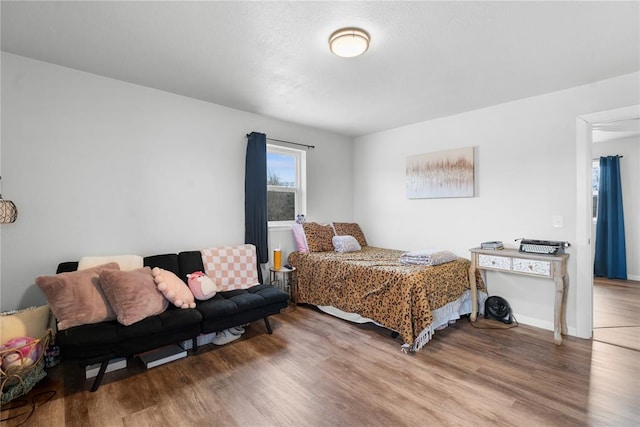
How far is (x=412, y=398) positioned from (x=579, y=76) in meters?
3.12

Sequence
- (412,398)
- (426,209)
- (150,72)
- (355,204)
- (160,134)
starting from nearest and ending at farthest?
(412,398) < (150,72) < (160,134) < (426,209) < (355,204)

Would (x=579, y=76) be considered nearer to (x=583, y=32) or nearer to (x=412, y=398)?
(x=583, y=32)

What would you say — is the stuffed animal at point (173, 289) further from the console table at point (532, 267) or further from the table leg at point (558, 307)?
the table leg at point (558, 307)

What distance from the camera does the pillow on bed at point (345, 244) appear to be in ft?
13.3

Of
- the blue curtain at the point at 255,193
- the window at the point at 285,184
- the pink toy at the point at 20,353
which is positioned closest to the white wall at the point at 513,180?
the window at the point at 285,184

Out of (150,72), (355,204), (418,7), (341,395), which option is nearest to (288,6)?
(418,7)

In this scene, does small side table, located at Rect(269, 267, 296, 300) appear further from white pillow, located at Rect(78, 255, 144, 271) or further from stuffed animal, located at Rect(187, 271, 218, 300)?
white pillow, located at Rect(78, 255, 144, 271)

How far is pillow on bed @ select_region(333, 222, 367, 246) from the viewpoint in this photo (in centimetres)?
444

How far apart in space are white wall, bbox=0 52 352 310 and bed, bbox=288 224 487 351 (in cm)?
105

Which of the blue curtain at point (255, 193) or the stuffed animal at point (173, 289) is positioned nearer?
the stuffed animal at point (173, 289)

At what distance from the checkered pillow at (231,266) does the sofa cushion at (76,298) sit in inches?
38.4

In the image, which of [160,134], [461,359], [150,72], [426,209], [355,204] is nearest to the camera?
[461,359]

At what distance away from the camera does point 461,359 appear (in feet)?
8.06

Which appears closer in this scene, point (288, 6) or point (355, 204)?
point (288, 6)
